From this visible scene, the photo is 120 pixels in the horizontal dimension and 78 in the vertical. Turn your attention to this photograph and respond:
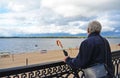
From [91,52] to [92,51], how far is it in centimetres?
2

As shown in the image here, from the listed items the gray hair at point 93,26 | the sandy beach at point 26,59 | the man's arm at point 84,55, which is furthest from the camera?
the sandy beach at point 26,59

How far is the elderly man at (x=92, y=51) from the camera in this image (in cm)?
365

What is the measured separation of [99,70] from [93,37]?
47 centimetres

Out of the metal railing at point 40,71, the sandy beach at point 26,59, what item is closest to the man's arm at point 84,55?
the metal railing at point 40,71

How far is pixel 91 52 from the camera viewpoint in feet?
12.0

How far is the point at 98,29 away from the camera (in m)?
3.85

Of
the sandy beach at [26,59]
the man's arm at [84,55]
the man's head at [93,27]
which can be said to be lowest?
the sandy beach at [26,59]

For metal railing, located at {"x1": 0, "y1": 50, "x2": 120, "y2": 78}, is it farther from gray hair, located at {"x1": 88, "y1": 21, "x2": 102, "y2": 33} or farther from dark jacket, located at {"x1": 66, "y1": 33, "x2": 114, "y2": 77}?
gray hair, located at {"x1": 88, "y1": 21, "x2": 102, "y2": 33}

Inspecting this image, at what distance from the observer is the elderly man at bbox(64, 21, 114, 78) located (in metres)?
3.65

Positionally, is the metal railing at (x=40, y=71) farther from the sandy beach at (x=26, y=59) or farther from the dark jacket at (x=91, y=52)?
the sandy beach at (x=26, y=59)

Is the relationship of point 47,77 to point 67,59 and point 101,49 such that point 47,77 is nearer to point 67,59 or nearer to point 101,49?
point 67,59

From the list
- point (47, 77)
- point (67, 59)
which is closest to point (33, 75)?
point (47, 77)

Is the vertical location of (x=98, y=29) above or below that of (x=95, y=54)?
above

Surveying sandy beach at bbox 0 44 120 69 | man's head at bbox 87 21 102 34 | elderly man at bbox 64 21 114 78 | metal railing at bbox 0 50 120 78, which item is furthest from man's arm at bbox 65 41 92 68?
sandy beach at bbox 0 44 120 69
